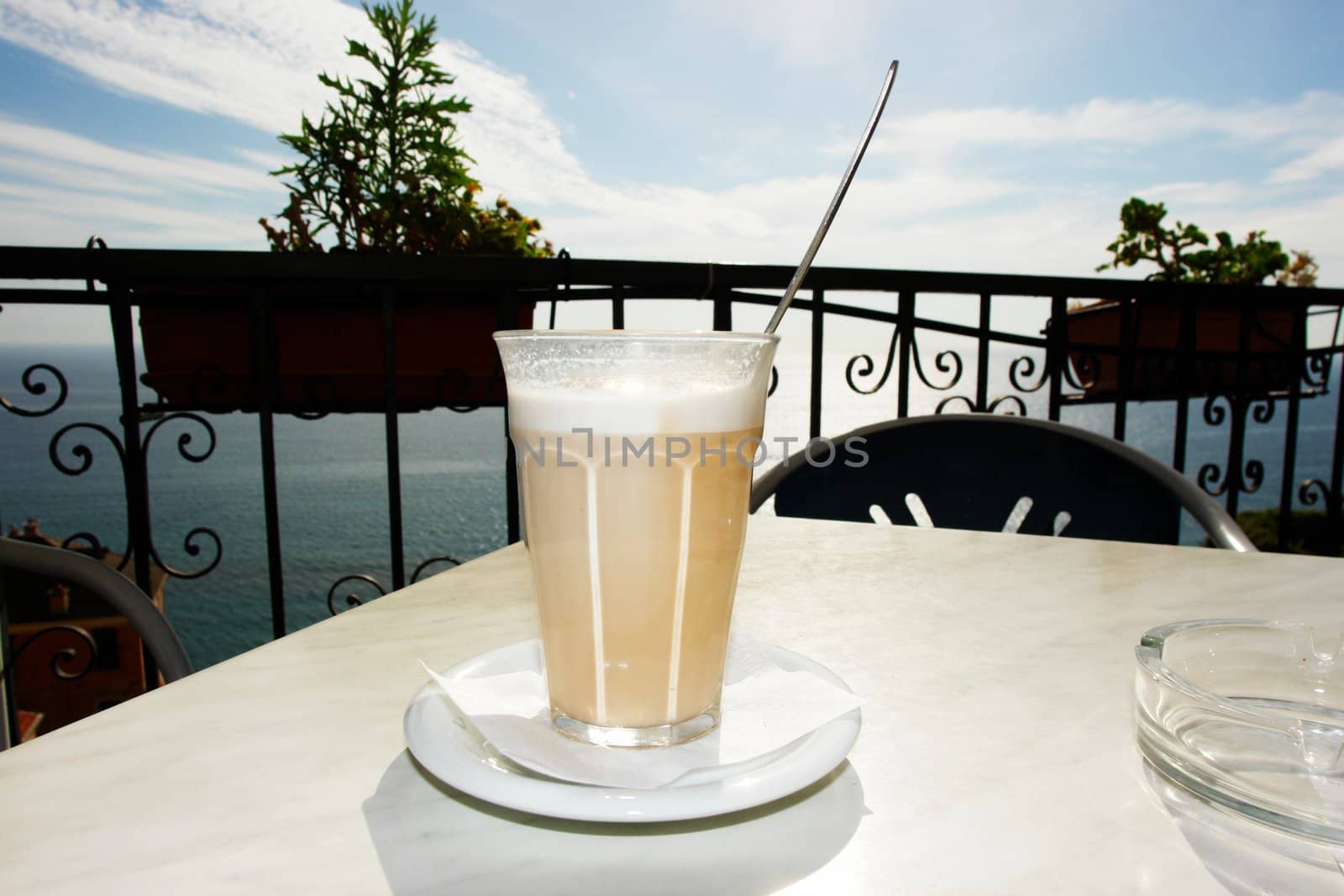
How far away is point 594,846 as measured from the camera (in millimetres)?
378

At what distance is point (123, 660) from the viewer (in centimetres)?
310

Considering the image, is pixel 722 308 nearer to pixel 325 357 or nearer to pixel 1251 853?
pixel 325 357

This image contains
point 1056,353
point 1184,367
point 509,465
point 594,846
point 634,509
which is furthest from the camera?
point 1184,367

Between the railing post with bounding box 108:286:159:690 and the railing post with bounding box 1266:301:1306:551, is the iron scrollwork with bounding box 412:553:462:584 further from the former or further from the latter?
the railing post with bounding box 1266:301:1306:551

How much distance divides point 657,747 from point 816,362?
1692 mm

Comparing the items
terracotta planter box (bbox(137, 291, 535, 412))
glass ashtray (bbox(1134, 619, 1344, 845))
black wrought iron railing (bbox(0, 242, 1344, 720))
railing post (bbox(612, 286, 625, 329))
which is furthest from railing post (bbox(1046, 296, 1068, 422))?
glass ashtray (bbox(1134, 619, 1344, 845))

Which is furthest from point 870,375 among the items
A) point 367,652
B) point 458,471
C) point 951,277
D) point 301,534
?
point 367,652

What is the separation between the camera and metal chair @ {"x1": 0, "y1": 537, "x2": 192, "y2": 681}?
74cm

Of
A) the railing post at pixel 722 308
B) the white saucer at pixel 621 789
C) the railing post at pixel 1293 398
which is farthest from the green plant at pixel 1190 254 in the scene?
the white saucer at pixel 621 789

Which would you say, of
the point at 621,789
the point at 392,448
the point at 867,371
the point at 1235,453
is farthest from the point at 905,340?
the point at 621,789

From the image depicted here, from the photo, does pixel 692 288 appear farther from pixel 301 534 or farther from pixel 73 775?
pixel 73 775

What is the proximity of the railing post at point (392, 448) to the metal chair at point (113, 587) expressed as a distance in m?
0.87

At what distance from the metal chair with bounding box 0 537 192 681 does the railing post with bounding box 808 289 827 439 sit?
1494 mm

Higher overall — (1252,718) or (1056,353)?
(1056,353)
